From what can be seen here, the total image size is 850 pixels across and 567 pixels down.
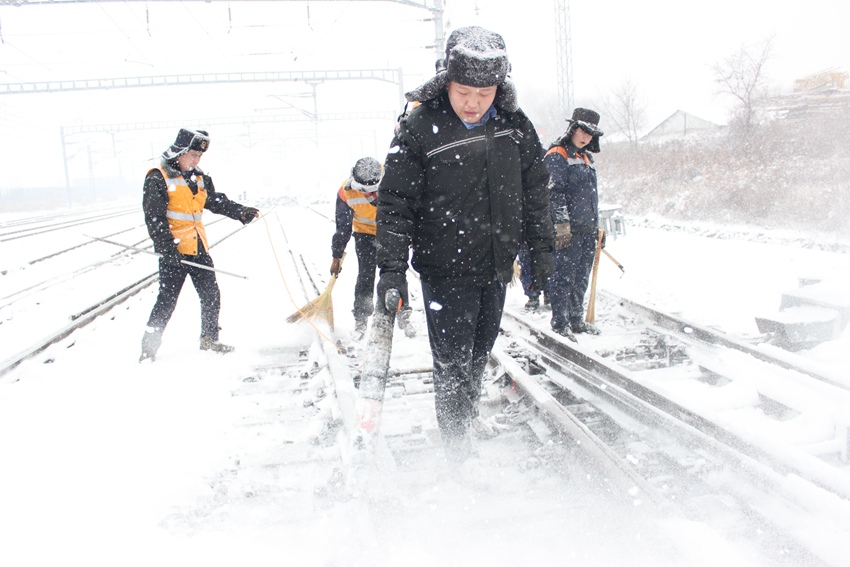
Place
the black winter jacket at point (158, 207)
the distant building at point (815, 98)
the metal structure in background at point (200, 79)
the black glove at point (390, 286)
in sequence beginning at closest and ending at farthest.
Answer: the black glove at point (390, 286)
the black winter jacket at point (158, 207)
the distant building at point (815, 98)
the metal structure in background at point (200, 79)

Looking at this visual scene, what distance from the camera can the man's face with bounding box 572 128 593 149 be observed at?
17.9 ft

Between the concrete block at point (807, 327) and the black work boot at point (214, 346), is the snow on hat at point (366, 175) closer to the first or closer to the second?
the black work boot at point (214, 346)

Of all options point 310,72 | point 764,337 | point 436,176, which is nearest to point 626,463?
point 436,176

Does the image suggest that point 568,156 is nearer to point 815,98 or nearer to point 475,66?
point 475,66

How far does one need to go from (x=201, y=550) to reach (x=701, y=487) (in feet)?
7.35

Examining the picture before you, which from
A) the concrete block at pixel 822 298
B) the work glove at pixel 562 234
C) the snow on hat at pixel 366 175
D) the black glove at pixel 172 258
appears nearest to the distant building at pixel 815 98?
the concrete block at pixel 822 298

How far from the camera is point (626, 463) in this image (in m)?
2.79

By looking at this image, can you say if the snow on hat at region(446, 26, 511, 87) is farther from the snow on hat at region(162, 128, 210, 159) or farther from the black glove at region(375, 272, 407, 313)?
the snow on hat at region(162, 128, 210, 159)

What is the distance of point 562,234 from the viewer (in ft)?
17.4

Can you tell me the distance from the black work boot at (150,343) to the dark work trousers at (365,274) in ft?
6.14

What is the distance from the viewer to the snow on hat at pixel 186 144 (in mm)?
4930

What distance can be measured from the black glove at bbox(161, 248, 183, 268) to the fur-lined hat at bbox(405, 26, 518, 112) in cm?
321

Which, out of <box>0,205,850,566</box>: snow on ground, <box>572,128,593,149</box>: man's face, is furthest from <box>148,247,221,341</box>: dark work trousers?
<box>572,128,593,149</box>: man's face

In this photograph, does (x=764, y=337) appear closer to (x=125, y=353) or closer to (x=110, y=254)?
(x=125, y=353)
